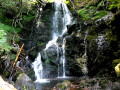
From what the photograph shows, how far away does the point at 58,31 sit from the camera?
48.8 ft

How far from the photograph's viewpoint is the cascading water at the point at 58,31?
10.7 m

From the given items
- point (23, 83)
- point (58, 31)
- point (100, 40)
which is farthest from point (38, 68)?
point (58, 31)

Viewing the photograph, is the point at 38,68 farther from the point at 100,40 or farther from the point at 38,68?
the point at 100,40

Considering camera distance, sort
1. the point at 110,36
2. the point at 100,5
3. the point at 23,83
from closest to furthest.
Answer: the point at 23,83 → the point at 110,36 → the point at 100,5

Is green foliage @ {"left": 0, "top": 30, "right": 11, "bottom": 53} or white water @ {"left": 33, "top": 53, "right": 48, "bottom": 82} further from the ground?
green foliage @ {"left": 0, "top": 30, "right": 11, "bottom": 53}

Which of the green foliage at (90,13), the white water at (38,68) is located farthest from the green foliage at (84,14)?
the white water at (38,68)

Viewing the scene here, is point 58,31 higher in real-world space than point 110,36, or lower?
higher

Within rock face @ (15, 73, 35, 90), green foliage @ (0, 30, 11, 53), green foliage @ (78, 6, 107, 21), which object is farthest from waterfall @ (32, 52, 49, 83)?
green foliage @ (78, 6, 107, 21)

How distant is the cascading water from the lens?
1068 centimetres

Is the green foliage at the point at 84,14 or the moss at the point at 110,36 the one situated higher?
the green foliage at the point at 84,14

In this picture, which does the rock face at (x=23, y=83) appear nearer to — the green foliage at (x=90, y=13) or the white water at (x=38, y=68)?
the white water at (x=38, y=68)

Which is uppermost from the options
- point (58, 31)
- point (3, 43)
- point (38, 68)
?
point (58, 31)

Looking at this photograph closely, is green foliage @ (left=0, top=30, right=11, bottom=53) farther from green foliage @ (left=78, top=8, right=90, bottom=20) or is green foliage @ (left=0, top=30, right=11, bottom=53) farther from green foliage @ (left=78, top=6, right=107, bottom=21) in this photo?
green foliage @ (left=78, top=8, right=90, bottom=20)

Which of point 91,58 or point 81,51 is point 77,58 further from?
point 91,58
